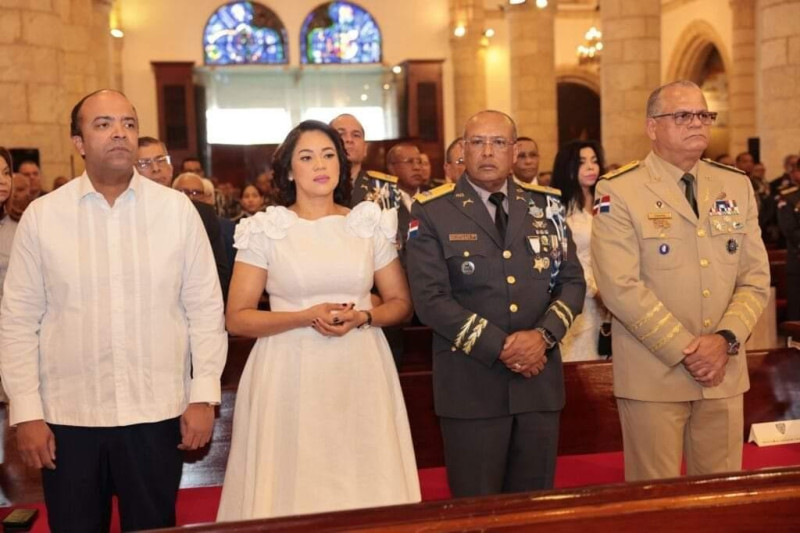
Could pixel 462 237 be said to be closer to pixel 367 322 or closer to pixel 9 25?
pixel 367 322

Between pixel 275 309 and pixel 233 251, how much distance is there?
129 inches

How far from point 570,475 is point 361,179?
5.48 feet

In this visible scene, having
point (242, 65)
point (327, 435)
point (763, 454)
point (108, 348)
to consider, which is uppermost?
point (242, 65)

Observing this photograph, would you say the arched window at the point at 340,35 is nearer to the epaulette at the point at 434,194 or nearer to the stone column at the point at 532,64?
the stone column at the point at 532,64

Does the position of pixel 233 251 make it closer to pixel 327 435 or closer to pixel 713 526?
A: pixel 327 435

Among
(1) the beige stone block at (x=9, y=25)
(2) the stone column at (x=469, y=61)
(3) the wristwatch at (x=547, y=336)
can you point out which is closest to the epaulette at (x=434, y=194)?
(3) the wristwatch at (x=547, y=336)

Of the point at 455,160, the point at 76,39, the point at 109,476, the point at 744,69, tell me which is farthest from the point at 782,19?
the point at 744,69

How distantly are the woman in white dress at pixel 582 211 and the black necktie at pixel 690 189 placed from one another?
4.81 ft

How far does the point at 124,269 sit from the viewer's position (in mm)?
2879

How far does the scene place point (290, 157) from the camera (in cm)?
335

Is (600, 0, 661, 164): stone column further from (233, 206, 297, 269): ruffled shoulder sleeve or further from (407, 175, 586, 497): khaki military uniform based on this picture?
(233, 206, 297, 269): ruffled shoulder sleeve

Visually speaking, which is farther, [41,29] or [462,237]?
[41,29]

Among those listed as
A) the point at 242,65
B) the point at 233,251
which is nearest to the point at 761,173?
the point at 233,251

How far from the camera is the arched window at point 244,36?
76.4ft
